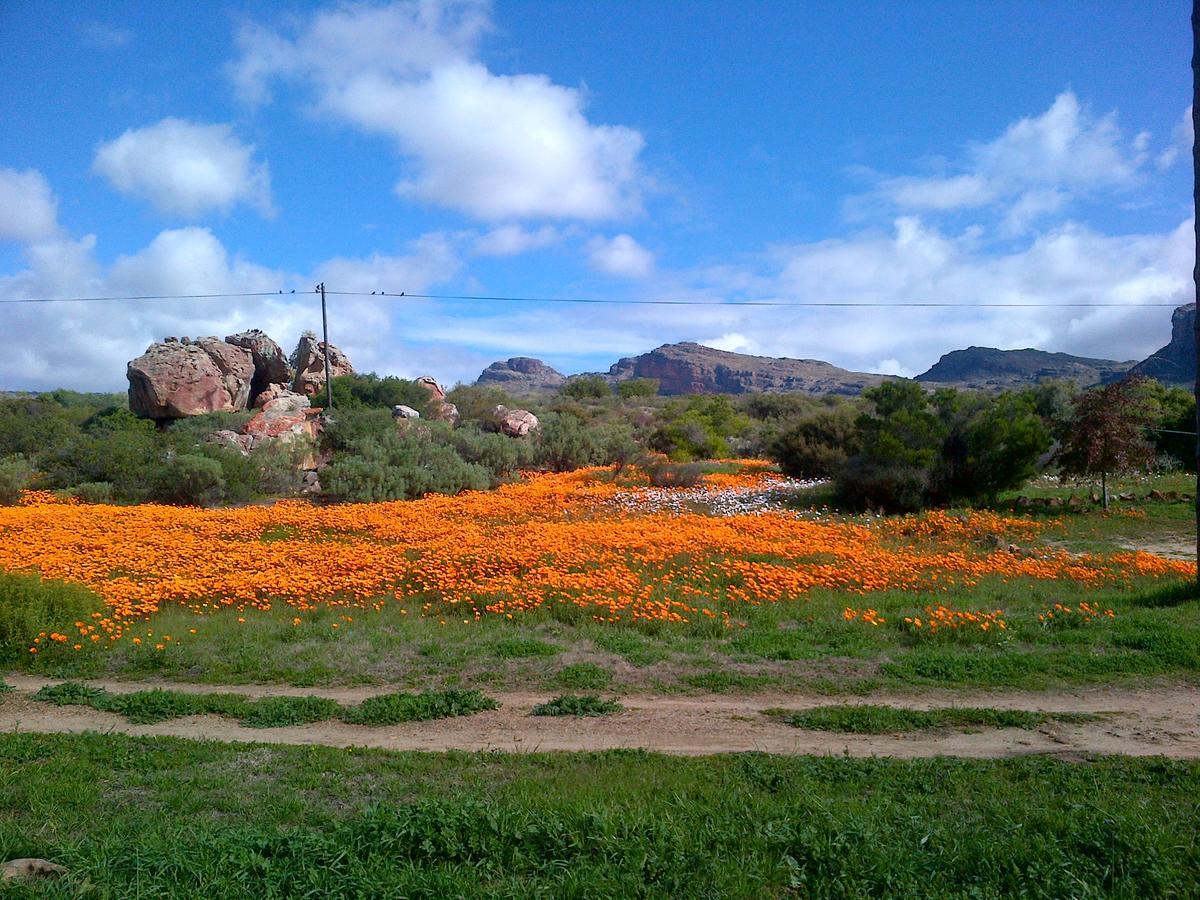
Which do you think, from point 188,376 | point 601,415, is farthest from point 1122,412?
point 188,376

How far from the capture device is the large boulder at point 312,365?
130 ft

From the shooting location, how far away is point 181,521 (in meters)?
16.5

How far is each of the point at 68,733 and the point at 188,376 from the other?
2919 centimetres

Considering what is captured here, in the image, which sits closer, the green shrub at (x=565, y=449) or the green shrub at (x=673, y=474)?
the green shrub at (x=673, y=474)

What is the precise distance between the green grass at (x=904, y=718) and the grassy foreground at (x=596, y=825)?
2.86 feet

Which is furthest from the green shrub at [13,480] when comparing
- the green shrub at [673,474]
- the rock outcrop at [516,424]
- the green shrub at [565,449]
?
the green shrub at [673,474]

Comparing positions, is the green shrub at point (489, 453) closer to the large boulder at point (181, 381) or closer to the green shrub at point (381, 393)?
the green shrub at point (381, 393)

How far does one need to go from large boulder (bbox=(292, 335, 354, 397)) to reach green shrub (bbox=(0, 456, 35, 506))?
17363mm

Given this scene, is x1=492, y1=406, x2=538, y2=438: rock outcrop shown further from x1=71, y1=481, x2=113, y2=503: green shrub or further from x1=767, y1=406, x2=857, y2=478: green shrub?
x1=71, y1=481, x2=113, y2=503: green shrub

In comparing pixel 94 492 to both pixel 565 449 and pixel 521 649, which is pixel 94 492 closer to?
pixel 565 449

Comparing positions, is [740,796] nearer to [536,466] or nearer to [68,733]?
[68,733]

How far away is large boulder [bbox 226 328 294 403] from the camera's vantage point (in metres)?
37.2

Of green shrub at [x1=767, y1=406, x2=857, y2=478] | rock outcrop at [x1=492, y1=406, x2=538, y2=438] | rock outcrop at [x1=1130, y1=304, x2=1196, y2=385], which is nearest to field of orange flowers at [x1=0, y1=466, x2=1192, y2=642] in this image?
green shrub at [x1=767, y1=406, x2=857, y2=478]

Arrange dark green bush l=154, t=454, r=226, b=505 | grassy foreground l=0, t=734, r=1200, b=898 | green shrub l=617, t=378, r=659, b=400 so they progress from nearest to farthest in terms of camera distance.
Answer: grassy foreground l=0, t=734, r=1200, b=898
dark green bush l=154, t=454, r=226, b=505
green shrub l=617, t=378, r=659, b=400
